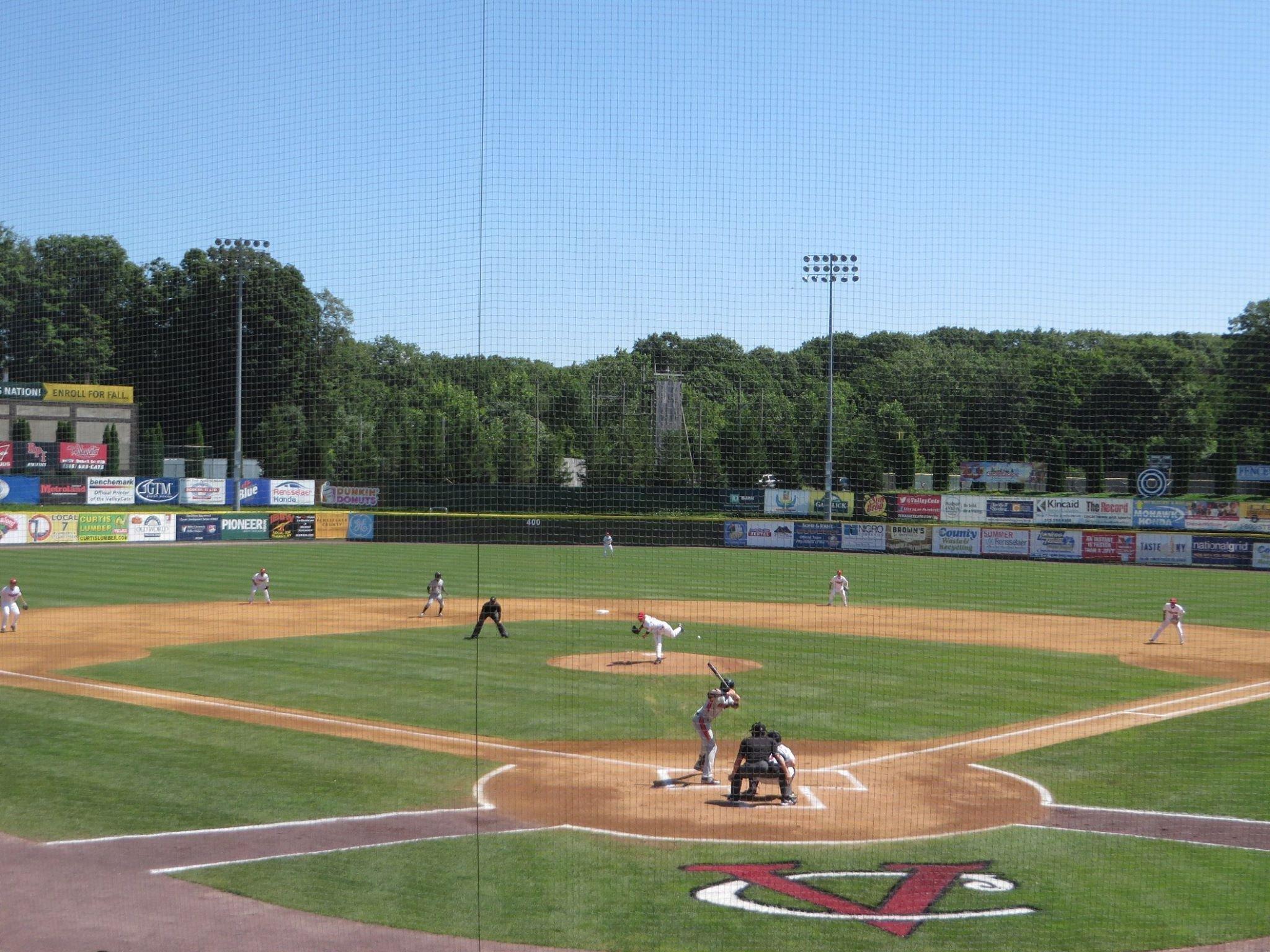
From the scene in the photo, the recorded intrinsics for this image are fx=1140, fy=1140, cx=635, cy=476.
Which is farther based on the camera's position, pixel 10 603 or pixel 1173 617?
pixel 10 603

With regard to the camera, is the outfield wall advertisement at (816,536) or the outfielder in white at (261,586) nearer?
the outfielder in white at (261,586)

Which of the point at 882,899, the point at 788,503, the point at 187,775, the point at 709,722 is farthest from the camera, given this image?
the point at 788,503

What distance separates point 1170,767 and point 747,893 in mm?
7040

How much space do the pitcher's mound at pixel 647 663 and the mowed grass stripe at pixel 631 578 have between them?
7.02m

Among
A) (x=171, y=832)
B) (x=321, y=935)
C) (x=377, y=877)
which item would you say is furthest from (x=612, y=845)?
(x=171, y=832)

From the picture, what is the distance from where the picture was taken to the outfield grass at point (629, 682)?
16.2 m

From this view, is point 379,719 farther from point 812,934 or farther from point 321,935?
point 812,934

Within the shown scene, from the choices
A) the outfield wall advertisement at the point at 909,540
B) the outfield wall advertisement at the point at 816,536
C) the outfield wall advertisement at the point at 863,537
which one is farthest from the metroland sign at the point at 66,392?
the outfield wall advertisement at the point at 909,540

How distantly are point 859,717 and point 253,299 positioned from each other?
1404cm

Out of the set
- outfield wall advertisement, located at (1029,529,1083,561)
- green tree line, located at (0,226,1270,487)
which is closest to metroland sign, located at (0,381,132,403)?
green tree line, located at (0,226,1270,487)

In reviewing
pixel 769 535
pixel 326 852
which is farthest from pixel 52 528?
pixel 326 852

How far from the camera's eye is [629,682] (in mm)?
19000

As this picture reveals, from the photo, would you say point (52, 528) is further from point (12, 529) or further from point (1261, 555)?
point (1261, 555)

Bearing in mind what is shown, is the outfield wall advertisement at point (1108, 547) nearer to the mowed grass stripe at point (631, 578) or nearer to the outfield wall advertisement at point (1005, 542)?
the mowed grass stripe at point (631, 578)
